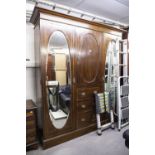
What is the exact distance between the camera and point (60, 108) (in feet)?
8.20

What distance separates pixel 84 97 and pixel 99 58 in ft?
2.85

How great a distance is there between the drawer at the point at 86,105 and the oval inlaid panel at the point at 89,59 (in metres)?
0.42

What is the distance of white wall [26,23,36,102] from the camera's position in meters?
2.74

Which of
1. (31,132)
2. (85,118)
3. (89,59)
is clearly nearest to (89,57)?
(89,59)

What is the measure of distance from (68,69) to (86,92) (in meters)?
0.61

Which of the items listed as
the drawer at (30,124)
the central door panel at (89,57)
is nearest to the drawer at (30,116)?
the drawer at (30,124)

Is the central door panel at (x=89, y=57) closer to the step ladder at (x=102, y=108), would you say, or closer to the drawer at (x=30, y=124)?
the step ladder at (x=102, y=108)

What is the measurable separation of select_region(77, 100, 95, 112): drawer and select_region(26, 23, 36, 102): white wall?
93 centimetres

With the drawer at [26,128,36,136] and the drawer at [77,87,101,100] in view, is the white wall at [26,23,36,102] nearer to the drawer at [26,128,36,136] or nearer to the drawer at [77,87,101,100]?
the drawer at [26,128,36,136]

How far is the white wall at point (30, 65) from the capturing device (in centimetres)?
274

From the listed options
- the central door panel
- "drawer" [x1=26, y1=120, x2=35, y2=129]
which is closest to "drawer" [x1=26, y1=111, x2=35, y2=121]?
"drawer" [x1=26, y1=120, x2=35, y2=129]

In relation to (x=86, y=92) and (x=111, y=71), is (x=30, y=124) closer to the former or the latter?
(x=86, y=92)
